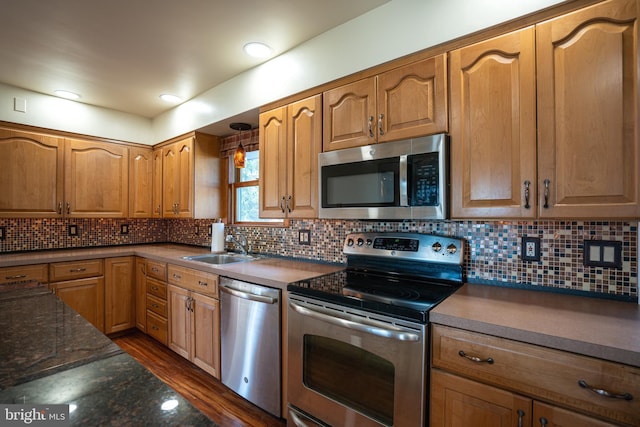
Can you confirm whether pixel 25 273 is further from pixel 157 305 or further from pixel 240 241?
pixel 240 241

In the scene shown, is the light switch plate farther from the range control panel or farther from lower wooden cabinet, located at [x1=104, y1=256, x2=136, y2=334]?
lower wooden cabinet, located at [x1=104, y1=256, x2=136, y2=334]

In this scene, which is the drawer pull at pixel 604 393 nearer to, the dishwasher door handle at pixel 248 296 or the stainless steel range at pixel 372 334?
the stainless steel range at pixel 372 334

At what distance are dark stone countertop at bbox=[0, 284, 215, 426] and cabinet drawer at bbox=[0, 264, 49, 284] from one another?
2093mm

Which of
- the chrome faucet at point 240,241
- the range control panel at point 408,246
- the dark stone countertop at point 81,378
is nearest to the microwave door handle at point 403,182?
the range control panel at point 408,246

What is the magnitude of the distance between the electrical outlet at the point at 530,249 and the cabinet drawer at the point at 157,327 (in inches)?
110

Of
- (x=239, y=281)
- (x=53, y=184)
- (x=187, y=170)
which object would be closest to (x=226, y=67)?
(x=187, y=170)

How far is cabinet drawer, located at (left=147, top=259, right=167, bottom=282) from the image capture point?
2.75m

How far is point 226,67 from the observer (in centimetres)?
244

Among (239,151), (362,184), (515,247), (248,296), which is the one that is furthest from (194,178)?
(515,247)

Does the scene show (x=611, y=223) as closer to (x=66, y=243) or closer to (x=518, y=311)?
(x=518, y=311)

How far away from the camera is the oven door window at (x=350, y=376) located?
131cm

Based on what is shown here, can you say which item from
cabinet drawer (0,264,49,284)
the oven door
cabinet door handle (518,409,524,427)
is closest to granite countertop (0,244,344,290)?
cabinet drawer (0,264,49,284)

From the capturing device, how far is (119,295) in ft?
10.2

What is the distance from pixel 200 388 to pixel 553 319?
220cm
